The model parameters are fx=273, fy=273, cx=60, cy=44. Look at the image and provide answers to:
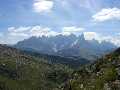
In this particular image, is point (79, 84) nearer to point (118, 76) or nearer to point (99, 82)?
point (99, 82)

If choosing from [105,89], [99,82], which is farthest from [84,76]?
[105,89]

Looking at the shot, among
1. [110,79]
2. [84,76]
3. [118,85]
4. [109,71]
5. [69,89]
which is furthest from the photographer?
[84,76]

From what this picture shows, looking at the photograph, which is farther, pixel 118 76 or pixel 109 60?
pixel 109 60

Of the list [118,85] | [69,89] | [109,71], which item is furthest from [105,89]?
[69,89]

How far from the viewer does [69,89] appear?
157ft

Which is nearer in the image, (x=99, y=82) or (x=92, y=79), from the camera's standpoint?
(x=99, y=82)

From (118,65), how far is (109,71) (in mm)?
2874

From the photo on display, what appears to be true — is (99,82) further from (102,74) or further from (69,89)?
(69,89)

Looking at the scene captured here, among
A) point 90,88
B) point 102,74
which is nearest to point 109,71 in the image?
point 102,74

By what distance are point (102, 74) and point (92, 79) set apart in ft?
6.16

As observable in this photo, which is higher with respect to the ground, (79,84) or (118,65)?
(118,65)

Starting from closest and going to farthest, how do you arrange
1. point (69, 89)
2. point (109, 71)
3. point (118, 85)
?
1. point (118, 85)
2. point (109, 71)
3. point (69, 89)

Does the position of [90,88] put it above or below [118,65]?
below

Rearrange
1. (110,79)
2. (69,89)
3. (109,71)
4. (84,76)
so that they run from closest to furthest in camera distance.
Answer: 1. (110,79)
2. (109,71)
3. (69,89)
4. (84,76)
